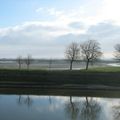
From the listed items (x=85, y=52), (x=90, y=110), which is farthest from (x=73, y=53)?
(x=90, y=110)

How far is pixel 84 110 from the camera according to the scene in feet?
112

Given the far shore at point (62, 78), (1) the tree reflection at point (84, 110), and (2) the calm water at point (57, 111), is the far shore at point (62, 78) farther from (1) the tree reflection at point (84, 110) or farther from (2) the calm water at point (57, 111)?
(1) the tree reflection at point (84, 110)

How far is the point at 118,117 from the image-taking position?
2891cm

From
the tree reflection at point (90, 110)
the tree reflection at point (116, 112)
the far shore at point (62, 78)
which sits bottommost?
the tree reflection at point (90, 110)

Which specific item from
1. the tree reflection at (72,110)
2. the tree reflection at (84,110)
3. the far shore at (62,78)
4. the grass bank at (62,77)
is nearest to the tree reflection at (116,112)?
the tree reflection at (84,110)

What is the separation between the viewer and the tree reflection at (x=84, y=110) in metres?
29.6

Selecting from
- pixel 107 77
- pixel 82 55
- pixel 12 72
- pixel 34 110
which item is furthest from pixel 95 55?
pixel 34 110

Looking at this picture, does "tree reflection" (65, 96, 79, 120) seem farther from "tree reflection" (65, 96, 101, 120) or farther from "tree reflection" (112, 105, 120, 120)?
"tree reflection" (112, 105, 120, 120)

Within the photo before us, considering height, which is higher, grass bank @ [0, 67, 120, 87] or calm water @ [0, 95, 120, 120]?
grass bank @ [0, 67, 120, 87]

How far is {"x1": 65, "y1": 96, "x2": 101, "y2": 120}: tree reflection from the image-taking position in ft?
97.0

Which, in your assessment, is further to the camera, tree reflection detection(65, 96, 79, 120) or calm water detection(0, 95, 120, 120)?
tree reflection detection(65, 96, 79, 120)

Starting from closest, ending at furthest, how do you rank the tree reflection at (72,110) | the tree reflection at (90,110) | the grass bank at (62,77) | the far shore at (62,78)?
the tree reflection at (90,110) → the tree reflection at (72,110) → the far shore at (62,78) → the grass bank at (62,77)

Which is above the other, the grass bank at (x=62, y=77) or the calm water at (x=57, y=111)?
the grass bank at (x=62, y=77)

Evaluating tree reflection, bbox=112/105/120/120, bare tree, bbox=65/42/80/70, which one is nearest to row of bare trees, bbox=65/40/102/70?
bare tree, bbox=65/42/80/70
